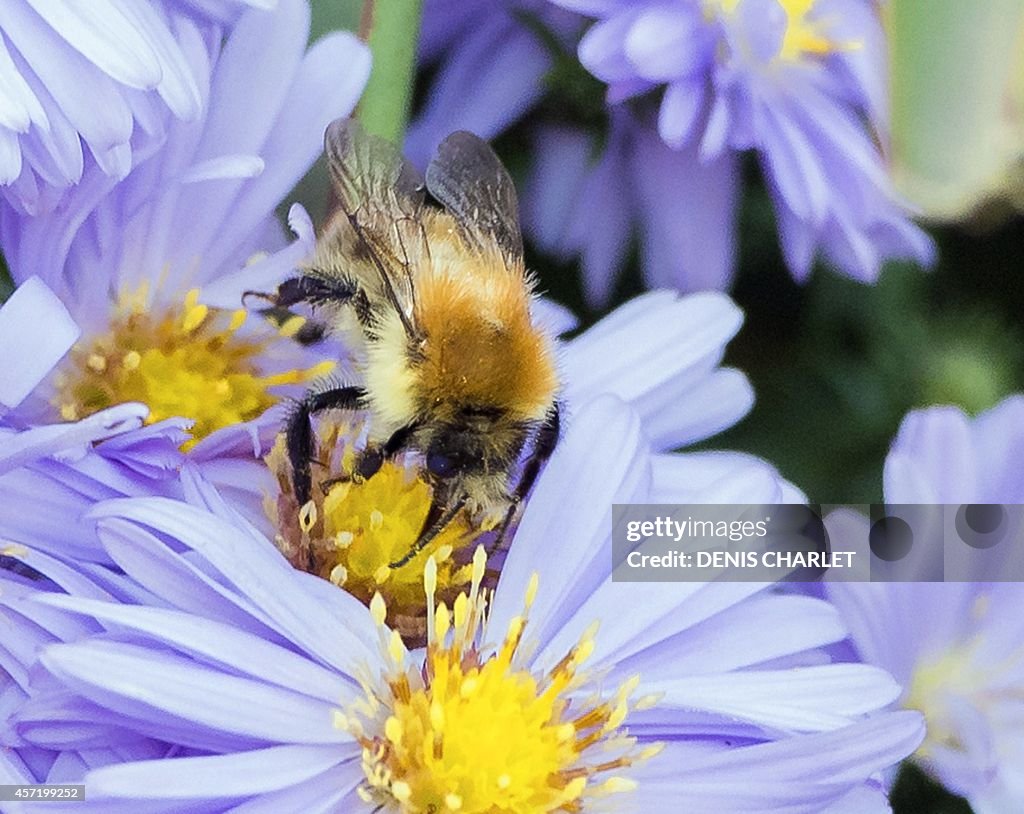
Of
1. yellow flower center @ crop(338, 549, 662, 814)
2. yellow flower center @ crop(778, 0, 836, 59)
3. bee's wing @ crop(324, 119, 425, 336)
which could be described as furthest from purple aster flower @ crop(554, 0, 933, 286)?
yellow flower center @ crop(338, 549, 662, 814)

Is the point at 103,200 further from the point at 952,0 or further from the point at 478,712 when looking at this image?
the point at 952,0

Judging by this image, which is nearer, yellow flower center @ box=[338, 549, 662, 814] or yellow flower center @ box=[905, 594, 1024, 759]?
yellow flower center @ box=[338, 549, 662, 814]

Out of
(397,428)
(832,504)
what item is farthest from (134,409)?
(832,504)

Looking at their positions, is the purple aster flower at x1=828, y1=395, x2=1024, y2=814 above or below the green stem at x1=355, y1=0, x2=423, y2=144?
below

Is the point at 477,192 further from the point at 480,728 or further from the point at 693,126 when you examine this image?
the point at 480,728

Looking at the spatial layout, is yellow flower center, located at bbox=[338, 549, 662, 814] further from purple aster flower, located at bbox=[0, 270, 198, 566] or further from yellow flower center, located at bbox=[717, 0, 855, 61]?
yellow flower center, located at bbox=[717, 0, 855, 61]

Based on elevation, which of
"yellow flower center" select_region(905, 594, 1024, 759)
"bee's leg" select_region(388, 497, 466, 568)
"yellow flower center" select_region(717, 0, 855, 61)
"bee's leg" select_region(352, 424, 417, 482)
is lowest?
"yellow flower center" select_region(905, 594, 1024, 759)
